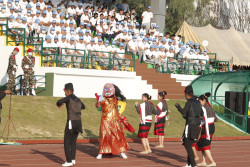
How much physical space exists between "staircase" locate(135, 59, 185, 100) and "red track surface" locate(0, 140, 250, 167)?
35.6 ft

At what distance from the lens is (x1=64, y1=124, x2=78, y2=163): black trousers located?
14.1m

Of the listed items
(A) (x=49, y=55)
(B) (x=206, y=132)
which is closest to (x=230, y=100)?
(A) (x=49, y=55)

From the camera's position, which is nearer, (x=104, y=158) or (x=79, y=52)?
(x=104, y=158)

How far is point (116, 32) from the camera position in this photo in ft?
107

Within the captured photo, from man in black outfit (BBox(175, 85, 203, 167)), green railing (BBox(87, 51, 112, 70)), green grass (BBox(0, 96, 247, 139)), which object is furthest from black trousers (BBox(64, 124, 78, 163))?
green railing (BBox(87, 51, 112, 70))

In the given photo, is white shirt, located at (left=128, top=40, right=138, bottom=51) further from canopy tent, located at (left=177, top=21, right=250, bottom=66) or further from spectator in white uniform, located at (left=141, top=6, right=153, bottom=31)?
canopy tent, located at (left=177, top=21, right=250, bottom=66)

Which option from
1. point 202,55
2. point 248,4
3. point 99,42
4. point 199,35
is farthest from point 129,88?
point 248,4

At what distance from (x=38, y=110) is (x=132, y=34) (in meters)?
11.3

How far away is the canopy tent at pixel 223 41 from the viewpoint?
41125 millimetres

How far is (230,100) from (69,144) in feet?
50.0

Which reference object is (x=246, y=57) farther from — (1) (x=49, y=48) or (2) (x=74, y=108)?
(2) (x=74, y=108)

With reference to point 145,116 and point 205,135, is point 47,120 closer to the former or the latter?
point 145,116

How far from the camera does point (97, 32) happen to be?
31.9 metres

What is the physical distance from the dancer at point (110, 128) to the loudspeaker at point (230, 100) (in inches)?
508
